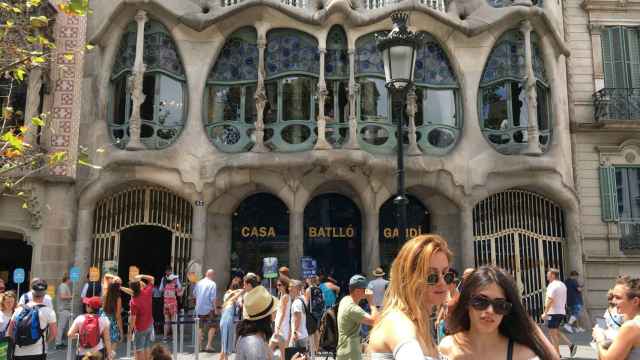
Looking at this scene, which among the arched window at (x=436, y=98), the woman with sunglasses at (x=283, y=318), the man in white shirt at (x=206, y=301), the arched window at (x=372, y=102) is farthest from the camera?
the arched window at (x=436, y=98)

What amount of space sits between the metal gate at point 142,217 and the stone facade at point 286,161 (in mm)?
485

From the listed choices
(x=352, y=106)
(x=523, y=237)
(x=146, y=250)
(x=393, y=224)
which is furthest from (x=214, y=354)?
(x=523, y=237)

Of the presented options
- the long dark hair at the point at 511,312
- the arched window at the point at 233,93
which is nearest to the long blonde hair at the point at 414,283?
the long dark hair at the point at 511,312

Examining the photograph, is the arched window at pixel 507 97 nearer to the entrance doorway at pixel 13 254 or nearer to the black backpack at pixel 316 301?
the black backpack at pixel 316 301

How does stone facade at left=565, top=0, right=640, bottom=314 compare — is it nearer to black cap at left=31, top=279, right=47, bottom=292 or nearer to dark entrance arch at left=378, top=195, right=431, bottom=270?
dark entrance arch at left=378, top=195, right=431, bottom=270

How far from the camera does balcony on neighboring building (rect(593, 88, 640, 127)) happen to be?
17.6 m

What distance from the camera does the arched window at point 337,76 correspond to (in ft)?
52.7

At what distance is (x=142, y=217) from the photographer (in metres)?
16.5

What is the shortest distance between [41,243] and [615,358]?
50.2 feet

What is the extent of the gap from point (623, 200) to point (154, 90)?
48.1 ft

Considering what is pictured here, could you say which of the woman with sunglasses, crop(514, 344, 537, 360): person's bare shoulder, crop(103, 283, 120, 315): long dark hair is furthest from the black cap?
crop(514, 344, 537, 360): person's bare shoulder

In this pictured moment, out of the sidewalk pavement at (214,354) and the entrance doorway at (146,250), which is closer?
the sidewalk pavement at (214,354)

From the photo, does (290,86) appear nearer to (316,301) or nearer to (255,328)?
(316,301)

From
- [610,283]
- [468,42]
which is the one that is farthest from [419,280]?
[610,283]
